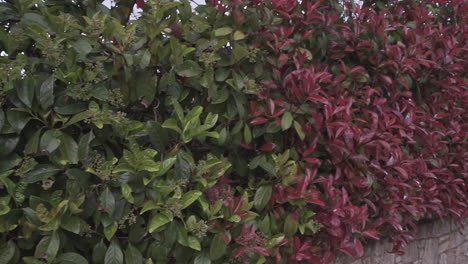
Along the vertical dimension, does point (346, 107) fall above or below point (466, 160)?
above

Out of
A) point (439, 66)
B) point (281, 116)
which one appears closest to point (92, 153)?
point (281, 116)

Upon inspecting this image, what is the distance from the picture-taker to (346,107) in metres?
2.83

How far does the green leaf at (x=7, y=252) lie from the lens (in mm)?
1977

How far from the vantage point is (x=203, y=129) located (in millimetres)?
Result: 2225

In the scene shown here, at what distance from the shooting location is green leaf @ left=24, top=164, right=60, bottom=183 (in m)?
1.96

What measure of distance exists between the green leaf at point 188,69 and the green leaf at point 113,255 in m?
0.78

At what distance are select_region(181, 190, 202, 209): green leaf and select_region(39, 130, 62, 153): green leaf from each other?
0.54 metres

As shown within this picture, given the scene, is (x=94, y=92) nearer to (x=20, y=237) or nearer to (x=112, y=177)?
(x=112, y=177)

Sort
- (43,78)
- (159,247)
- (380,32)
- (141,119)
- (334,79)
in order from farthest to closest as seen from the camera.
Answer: (380,32), (334,79), (141,119), (159,247), (43,78)

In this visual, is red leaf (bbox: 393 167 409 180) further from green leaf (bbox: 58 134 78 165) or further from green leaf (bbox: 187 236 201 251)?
green leaf (bbox: 58 134 78 165)

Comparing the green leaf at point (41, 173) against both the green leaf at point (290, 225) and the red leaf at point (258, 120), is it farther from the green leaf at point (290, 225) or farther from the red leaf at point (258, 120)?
the green leaf at point (290, 225)

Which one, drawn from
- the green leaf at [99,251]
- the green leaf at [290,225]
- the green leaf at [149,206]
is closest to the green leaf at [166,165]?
the green leaf at [149,206]

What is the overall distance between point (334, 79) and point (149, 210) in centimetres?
138

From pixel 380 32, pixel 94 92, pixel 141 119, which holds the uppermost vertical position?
pixel 380 32
